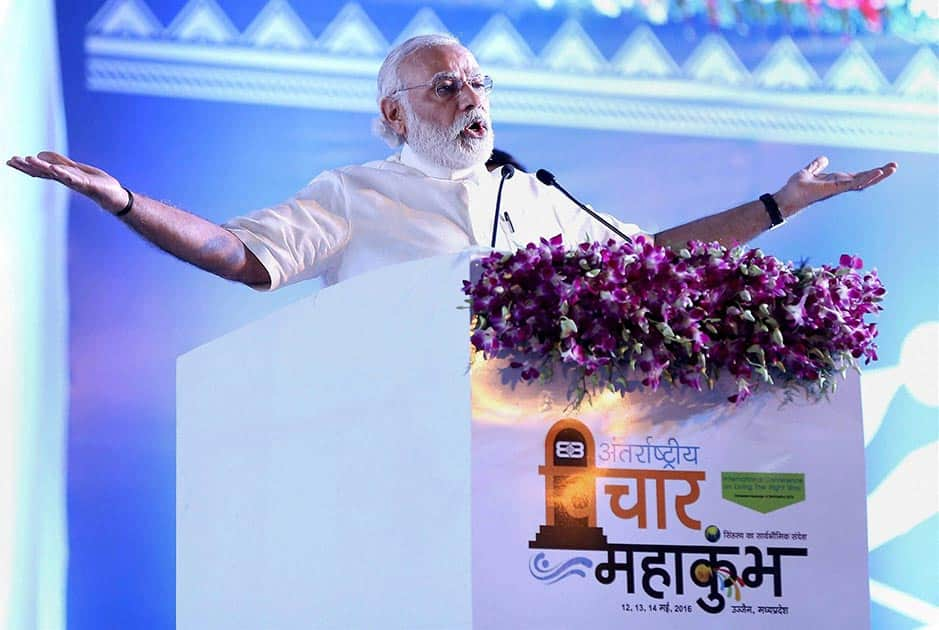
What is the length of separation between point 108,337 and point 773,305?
230cm

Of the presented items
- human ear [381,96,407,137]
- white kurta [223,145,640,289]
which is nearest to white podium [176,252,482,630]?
white kurta [223,145,640,289]

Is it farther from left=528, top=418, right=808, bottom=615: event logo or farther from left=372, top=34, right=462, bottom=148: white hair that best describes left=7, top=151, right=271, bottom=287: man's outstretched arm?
left=528, top=418, right=808, bottom=615: event logo

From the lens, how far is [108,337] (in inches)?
169

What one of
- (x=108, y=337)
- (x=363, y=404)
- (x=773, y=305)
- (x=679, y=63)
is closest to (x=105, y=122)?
(x=108, y=337)

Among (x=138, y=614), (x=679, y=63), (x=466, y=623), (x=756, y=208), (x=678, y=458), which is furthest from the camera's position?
(x=679, y=63)

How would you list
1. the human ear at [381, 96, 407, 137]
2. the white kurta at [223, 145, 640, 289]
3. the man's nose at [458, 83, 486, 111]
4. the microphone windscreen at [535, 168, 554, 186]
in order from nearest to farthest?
1. the microphone windscreen at [535, 168, 554, 186]
2. the white kurta at [223, 145, 640, 289]
3. the man's nose at [458, 83, 486, 111]
4. the human ear at [381, 96, 407, 137]

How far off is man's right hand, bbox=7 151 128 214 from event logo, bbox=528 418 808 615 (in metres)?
0.96

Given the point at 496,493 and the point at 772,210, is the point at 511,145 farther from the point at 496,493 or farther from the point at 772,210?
the point at 496,493

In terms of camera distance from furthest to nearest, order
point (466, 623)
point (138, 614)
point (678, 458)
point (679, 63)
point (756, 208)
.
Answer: point (679, 63), point (138, 614), point (756, 208), point (678, 458), point (466, 623)

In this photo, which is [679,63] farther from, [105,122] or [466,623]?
[466,623]

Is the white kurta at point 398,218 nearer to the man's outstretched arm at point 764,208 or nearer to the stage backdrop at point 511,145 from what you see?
the man's outstretched arm at point 764,208

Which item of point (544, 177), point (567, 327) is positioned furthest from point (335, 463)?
point (544, 177)

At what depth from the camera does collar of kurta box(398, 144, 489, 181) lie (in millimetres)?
3775

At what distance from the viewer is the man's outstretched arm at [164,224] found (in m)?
2.73
